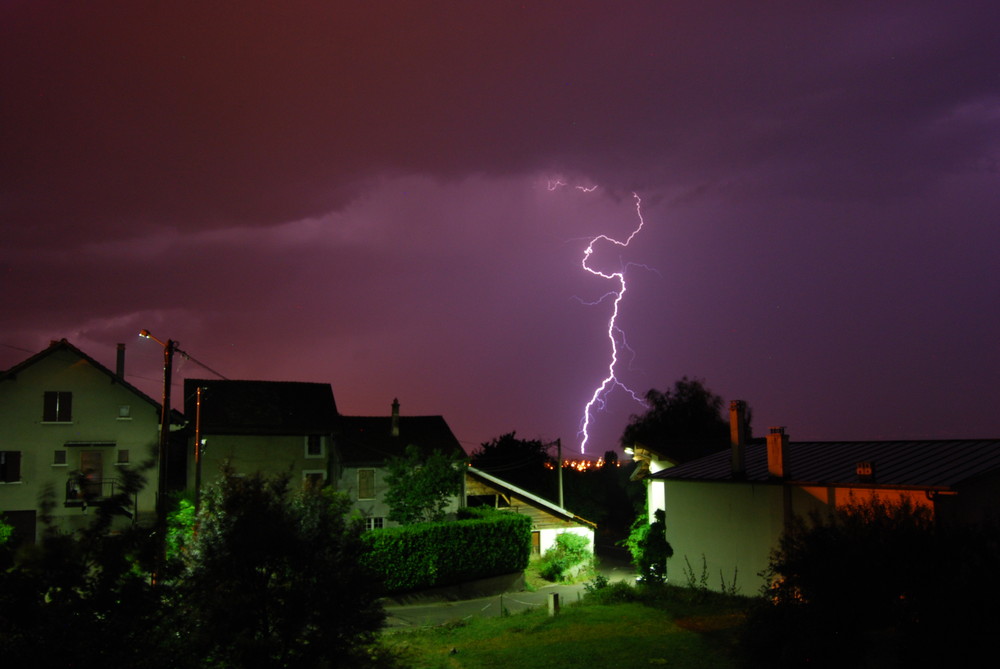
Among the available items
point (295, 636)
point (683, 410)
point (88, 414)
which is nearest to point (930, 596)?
point (295, 636)

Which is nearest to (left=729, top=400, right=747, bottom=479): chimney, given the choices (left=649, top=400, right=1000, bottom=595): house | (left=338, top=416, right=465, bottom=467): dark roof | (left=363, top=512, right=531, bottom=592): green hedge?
(left=649, top=400, right=1000, bottom=595): house

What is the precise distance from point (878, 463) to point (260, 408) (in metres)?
35.3

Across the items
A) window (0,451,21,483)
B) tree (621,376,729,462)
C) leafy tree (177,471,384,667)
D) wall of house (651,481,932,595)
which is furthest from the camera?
tree (621,376,729,462)

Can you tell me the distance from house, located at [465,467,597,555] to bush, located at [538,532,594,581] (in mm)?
1211

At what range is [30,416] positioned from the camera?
130 ft

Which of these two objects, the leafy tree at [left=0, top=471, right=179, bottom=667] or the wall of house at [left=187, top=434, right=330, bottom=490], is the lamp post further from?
the wall of house at [left=187, top=434, right=330, bottom=490]

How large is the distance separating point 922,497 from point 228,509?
1591 cm

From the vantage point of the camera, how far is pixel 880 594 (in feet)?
36.9

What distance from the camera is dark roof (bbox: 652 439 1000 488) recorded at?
1845 centimetres

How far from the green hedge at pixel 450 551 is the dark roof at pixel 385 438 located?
12.9 meters

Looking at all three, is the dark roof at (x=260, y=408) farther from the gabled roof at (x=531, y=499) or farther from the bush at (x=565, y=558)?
the bush at (x=565, y=558)

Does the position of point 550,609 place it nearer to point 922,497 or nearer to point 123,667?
point 922,497

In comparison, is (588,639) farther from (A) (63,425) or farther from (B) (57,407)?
(B) (57,407)

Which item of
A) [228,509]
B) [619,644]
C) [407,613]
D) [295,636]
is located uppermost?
[228,509]
